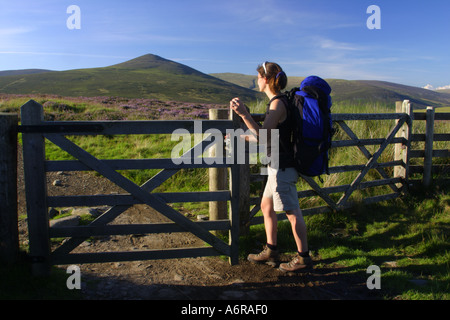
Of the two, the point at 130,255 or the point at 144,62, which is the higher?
the point at 144,62

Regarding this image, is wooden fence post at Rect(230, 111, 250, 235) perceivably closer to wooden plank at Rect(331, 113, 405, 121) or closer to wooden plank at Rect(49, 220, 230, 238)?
wooden plank at Rect(49, 220, 230, 238)

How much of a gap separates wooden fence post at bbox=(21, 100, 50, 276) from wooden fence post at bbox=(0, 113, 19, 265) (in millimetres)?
244

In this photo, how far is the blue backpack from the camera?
3.62 meters

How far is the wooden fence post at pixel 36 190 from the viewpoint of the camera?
379 centimetres

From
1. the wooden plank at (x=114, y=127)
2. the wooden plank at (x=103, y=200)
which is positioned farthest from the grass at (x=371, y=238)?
the wooden plank at (x=114, y=127)

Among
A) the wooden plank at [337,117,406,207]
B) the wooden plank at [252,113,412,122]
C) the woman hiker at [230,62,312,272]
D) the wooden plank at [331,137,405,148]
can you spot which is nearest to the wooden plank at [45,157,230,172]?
the woman hiker at [230,62,312,272]

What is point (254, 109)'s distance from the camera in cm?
1094

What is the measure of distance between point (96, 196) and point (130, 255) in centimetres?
80

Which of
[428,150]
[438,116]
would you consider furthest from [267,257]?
[438,116]

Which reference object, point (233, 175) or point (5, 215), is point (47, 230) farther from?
point (233, 175)

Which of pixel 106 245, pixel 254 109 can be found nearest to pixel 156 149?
pixel 254 109

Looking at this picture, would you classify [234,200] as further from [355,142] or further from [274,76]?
[355,142]

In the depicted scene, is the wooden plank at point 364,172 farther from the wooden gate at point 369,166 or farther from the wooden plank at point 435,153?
the wooden plank at point 435,153

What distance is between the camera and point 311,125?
3.62 metres
